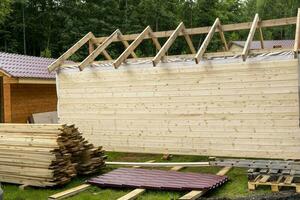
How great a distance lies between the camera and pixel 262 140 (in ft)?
37.3

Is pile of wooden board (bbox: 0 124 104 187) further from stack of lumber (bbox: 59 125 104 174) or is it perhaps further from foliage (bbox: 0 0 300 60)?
foliage (bbox: 0 0 300 60)

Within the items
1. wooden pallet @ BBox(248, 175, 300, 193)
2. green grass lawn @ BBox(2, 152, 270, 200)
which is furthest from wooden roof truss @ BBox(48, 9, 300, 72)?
wooden pallet @ BBox(248, 175, 300, 193)

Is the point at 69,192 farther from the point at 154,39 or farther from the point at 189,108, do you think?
the point at 154,39

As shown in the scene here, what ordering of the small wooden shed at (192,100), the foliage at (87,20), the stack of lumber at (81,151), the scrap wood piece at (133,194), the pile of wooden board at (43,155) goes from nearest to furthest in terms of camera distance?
the scrap wood piece at (133,194) → the pile of wooden board at (43,155) → the stack of lumber at (81,151) → the small wooden shed at (192,100) → the foliage at (87,20)

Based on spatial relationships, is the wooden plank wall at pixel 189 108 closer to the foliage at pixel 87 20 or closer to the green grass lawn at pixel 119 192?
the green grass lawn at pixel 119 192

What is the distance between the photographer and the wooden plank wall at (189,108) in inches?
438

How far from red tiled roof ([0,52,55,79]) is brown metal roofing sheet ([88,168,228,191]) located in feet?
25.6

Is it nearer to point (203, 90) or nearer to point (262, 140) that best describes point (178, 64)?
point (203, 90)

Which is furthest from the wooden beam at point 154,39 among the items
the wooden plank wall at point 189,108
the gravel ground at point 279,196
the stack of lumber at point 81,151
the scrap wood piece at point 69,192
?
the gravel ground at point 279,196

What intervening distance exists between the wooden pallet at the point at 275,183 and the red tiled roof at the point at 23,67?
10424mm

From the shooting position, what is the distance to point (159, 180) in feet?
30.7

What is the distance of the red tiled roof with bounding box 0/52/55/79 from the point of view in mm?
16344

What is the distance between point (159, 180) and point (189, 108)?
11.8 feet

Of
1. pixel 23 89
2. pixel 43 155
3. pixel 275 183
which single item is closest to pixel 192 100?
pixel 275 183
